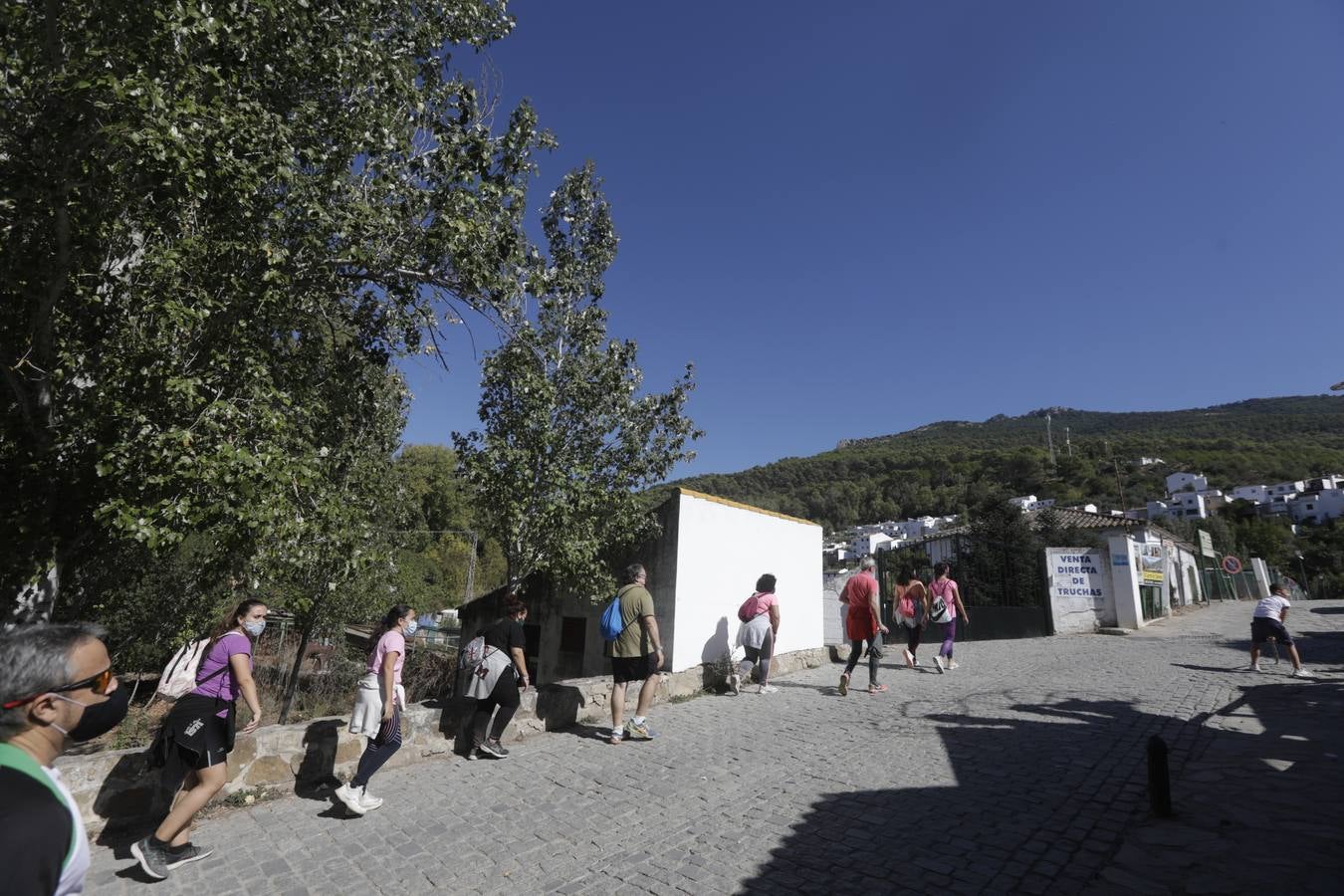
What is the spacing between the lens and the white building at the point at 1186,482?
80000 millimetres

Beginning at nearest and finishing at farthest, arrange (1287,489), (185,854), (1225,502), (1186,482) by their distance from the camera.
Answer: (185,854)
(1225,502)
(1186,482)
(1287,489)

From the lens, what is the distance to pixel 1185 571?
2834 centimetres

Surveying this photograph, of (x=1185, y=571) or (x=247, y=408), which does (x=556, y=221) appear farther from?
(x=1185, y=571)


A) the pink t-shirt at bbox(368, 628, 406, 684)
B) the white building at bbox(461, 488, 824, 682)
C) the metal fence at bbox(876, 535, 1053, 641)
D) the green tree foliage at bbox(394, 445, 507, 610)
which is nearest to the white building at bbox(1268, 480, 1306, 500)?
the metal fence at bbox(876, 535, 1053, 641)

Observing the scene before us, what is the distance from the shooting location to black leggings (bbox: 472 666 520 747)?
5887 mm

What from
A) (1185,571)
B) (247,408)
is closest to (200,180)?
(247,408)

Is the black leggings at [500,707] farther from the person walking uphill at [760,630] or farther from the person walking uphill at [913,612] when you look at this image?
the person walking uphill at [913,612]

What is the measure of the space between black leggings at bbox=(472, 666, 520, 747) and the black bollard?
493 centimetres

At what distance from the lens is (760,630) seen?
28.7ft

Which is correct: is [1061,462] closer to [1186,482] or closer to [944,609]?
[1186,482]

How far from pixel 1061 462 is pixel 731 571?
269 ft

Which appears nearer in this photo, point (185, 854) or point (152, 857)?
point (152, 857)

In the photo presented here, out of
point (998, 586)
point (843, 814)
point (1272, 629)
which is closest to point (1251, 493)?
point (998, 586)

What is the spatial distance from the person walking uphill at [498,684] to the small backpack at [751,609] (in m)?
3.75
